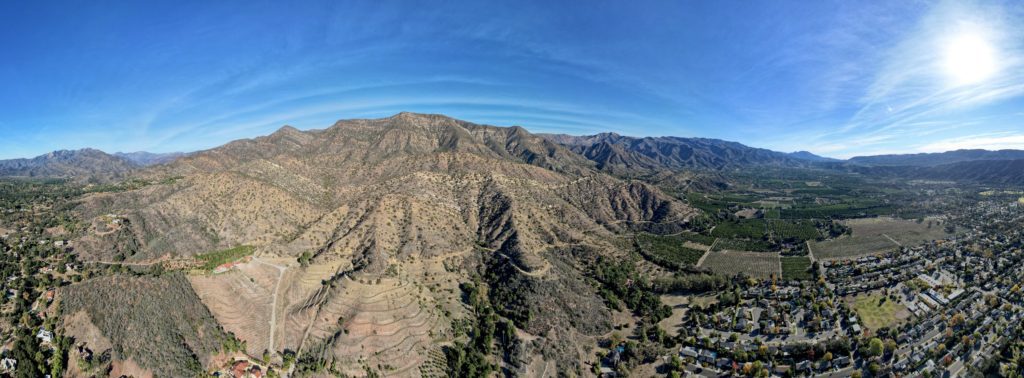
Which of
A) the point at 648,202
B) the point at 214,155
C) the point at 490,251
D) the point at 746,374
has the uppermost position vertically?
the point at 214,155

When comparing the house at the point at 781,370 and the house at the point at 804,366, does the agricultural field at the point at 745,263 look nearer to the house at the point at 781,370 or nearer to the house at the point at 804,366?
the house at the point at 804,366

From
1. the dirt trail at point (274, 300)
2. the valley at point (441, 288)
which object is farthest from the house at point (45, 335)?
the dirt trail at point (274, 300)

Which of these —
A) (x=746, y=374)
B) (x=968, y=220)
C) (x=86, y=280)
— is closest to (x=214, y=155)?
(x=86, y=280)

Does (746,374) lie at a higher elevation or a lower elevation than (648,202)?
lower

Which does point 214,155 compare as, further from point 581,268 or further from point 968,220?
point 968,220

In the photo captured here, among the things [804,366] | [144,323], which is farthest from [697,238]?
[144,323]

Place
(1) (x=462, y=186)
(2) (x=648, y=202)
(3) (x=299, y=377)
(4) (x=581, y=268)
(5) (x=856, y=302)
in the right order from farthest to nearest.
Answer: (2) (x=648, y=202) → (1) (x=462, y=186) → (4) (x=581, y=268) → (5) (x=856, y=302) → (3) (x=299, y=377)

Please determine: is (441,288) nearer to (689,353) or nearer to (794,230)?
(689,353)
